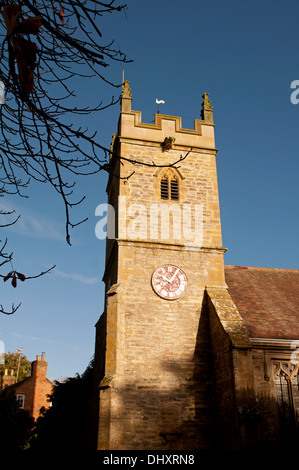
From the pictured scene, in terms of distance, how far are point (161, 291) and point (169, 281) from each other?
1.42 ft

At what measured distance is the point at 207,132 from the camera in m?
16.9

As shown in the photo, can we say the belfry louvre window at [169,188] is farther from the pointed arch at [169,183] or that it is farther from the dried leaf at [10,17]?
the dried leaf at [10,17]

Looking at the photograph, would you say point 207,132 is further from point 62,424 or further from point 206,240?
point 62,424

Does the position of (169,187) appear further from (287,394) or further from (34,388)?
(34,388)

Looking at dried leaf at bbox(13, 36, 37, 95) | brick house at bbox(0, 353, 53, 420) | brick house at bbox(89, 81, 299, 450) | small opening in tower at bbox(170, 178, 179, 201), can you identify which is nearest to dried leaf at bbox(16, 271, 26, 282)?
dried leaf at bbox(13, 36, 37, 95)

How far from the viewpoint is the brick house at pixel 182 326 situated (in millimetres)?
11516

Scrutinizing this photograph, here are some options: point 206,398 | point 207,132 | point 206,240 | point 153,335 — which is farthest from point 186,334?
point 207,132

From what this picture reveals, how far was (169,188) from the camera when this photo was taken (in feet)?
50.7

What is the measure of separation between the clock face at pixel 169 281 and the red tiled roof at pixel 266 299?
220 centimetres

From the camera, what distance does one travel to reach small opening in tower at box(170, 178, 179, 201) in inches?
608

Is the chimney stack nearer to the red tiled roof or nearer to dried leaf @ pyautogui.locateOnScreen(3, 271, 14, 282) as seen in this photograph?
the red tiled roof

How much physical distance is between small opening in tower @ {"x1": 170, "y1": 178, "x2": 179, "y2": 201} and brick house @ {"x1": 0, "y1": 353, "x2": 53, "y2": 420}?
24.1 metres

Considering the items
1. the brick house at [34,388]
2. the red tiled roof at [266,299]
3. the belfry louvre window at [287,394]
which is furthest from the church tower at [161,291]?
the brick house at [34,388]

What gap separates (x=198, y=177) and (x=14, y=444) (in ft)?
44.7
